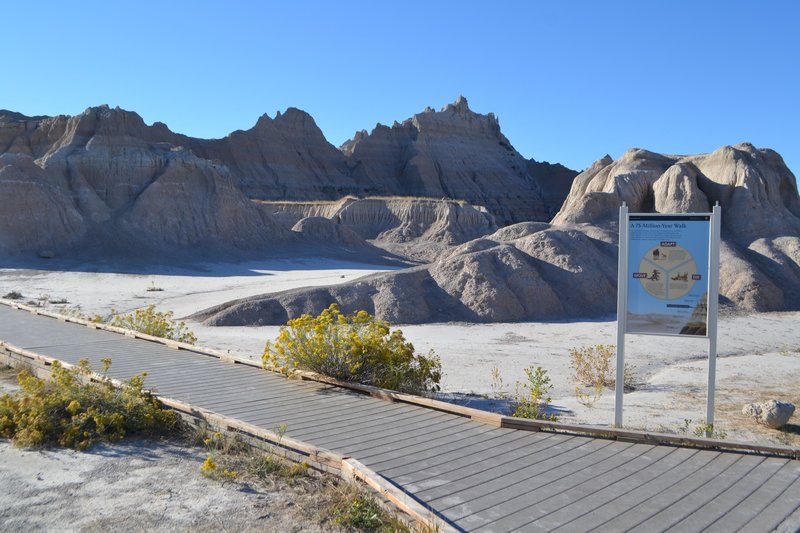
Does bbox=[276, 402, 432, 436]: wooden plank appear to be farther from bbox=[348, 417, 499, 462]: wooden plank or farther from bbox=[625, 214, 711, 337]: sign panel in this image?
bbox=[625, 214, 711, 337]: sign panel

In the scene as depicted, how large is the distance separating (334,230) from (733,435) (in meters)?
46.5

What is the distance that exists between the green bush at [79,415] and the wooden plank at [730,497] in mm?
4856

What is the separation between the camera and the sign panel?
7.05m

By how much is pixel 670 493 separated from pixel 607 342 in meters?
11.8

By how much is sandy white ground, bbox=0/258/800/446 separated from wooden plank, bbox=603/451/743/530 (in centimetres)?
258

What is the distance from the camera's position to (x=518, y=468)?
524 cm

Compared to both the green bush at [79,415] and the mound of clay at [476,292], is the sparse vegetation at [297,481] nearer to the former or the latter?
the green bush at [79,415]

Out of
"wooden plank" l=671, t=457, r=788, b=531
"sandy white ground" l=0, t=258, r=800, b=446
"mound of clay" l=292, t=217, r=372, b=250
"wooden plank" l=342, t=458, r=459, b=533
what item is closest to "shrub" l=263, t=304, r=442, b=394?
"sandy white ground" l=0, t=258, r=800, b=446

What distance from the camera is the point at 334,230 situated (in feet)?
174

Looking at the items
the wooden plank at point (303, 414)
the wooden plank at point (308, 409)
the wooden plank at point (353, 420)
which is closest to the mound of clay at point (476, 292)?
the wooden plank at point (308, 409)

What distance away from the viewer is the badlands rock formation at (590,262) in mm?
19047

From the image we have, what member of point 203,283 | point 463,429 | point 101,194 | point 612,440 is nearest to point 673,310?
point 612,440

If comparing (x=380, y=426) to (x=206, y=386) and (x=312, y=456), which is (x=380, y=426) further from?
(x=206, y=386)

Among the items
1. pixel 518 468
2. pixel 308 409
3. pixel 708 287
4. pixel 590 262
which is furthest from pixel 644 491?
pixel 590 262
